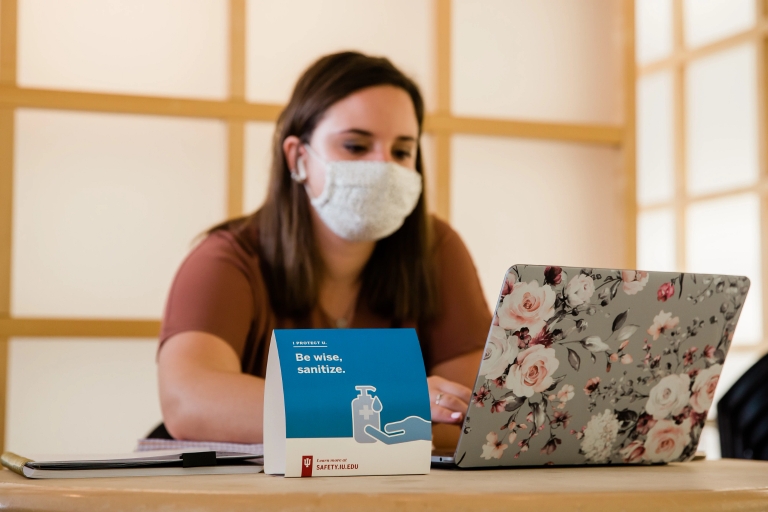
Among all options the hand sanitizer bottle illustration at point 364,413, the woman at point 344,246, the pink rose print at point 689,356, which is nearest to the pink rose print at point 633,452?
the pink rose print at point 689,356

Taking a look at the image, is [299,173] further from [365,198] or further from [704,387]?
[704,387]

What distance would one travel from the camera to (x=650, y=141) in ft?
12.9

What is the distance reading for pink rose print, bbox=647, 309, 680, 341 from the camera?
944 millimetres

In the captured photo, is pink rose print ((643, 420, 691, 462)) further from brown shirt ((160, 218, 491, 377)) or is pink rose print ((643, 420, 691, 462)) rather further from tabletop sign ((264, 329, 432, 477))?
brown shirt ((160, 218, 491, 377))

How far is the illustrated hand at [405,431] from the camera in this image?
2.87 ft

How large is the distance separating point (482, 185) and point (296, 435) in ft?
5.81

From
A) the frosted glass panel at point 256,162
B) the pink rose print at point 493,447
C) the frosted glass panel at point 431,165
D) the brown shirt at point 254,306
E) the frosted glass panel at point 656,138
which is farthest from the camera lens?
the frosted glass panel at point 656,138

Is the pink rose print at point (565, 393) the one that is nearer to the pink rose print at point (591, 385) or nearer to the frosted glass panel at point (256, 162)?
the pink rose print at point (591, 385)

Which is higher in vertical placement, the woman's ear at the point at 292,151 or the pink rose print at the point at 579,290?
the woman's ear at the point at 292,151

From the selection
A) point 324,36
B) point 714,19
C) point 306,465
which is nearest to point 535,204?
point 324,36

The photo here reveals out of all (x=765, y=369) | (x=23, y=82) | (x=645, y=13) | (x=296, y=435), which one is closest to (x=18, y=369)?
(x=23, y=82)

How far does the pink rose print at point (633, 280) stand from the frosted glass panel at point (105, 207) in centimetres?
150

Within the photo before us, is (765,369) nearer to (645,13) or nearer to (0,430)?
(0,430)

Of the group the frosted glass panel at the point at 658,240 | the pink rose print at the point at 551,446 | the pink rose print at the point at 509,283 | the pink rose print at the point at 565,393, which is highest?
the frosted glass panel at the point at 658,240
